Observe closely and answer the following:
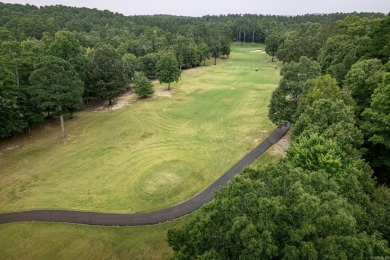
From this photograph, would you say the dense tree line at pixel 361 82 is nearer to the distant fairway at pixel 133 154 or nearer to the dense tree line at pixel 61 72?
the distant fairway at pixel 133 154

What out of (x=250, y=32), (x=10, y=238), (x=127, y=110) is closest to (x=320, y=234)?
(x=10, y=238)

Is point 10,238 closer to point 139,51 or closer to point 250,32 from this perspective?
point 139,51

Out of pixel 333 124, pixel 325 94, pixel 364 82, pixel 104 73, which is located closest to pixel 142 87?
pixel 104 73

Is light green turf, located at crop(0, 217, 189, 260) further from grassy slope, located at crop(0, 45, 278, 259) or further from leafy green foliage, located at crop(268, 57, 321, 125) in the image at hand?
leafy green foliage, located at crop(268, 57, 321, 125)

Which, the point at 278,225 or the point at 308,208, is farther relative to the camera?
the point at 278,225

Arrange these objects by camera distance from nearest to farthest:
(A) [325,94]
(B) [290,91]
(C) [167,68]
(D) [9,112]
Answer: (A) [325,94] → (D) [9,112] → (B) [290,91] → (C) [167,68]

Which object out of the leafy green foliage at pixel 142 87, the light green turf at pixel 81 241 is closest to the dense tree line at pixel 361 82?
the light green turf at pixel 81 241

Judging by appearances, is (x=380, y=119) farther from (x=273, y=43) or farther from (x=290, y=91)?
(x=273, y=43)
